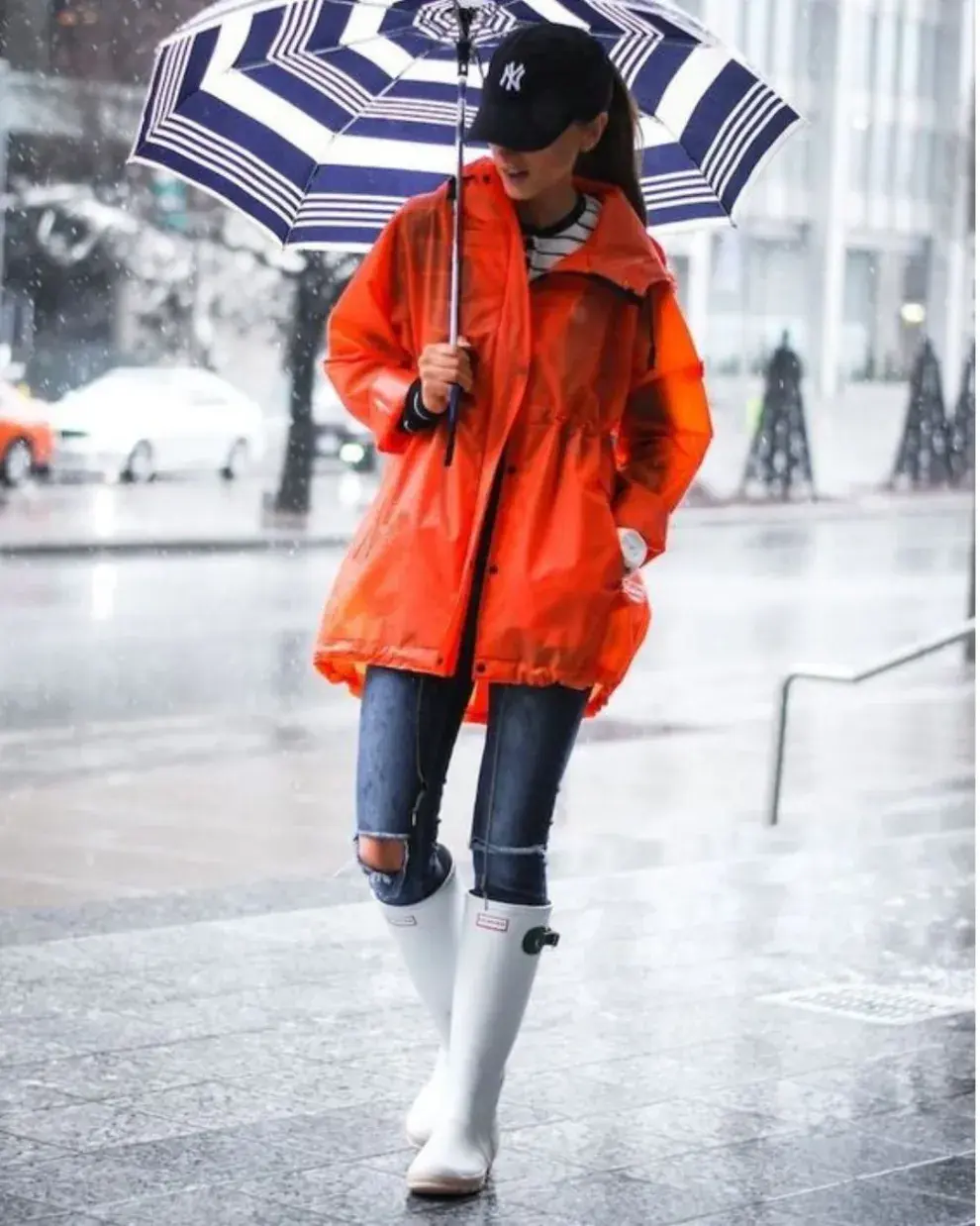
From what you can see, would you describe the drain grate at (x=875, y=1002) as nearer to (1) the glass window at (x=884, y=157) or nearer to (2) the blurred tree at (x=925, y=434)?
(2) the blurred tree at (x=925, y=434)

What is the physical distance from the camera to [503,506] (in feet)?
14.0

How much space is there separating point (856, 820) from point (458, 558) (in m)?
5.14

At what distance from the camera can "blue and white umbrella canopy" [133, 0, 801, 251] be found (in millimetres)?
4844

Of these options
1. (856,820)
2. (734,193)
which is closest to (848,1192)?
(734,193)

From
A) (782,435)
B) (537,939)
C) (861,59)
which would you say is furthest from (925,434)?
(537,939)

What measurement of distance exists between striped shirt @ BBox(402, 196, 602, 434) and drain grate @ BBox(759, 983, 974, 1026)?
2126 millimetres

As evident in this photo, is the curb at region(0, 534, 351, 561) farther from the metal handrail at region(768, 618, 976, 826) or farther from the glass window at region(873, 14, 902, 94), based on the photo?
the metal handrail at region(768, 618, 976, 826)

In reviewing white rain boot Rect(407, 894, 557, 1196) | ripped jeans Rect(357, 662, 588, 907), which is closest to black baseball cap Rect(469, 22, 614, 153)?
ripped jeans Rect(357, 662, 588, 907)

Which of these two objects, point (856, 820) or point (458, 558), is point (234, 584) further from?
point (458, 558)

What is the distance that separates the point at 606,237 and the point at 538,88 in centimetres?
27

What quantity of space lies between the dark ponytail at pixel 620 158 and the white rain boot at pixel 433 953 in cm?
117

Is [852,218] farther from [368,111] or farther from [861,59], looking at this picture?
[368,111]

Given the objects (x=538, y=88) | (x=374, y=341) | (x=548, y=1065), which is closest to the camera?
(x=538, y=88)

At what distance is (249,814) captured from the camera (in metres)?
9.67
